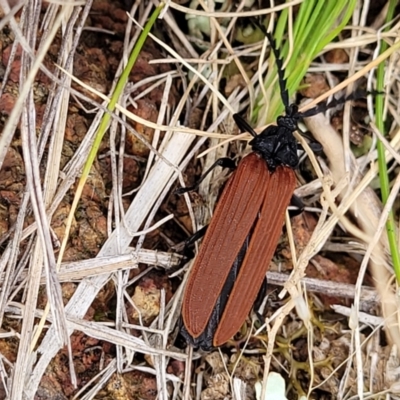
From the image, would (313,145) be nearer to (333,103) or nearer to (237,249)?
(333,103)

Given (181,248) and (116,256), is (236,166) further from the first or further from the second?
(116,256)

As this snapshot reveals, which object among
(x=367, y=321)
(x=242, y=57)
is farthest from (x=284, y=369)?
(x=242, y=57)

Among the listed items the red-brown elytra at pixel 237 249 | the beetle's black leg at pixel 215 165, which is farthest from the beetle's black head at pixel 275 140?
the beetle's black leg at pixel 215 165

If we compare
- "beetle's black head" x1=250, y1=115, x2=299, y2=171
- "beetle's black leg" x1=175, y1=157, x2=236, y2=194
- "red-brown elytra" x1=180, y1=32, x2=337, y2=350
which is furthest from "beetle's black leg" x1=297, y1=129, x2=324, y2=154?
"beetle's black leg" x1=175, y1=157, x2=236, y2=194

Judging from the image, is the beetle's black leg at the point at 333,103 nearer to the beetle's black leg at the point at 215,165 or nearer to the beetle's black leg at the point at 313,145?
the beetle's black leg at the point at 313,145

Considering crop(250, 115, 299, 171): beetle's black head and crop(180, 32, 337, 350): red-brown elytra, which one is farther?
crop(250, 115, 299, 171): beetle's black head

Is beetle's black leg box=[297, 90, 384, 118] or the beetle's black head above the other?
beetle's black leg box=[297, 90, 384, 118]

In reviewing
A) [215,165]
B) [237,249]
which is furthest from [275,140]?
[237,249]

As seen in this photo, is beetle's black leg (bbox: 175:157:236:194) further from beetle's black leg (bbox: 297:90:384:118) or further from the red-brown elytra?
beetle's black leg (bbox: 297:90:384:118)
